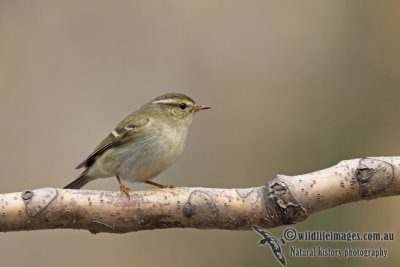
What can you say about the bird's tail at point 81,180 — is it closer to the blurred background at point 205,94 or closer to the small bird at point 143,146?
the small bird at point 143,146

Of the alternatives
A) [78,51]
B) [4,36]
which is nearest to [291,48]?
[78,51]

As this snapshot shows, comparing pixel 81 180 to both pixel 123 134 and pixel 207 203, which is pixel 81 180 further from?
pixel 207 203

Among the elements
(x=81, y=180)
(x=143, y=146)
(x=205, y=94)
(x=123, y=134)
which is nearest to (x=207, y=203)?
(x=143, y=146)

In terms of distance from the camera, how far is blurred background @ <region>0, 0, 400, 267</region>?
6.64 meters

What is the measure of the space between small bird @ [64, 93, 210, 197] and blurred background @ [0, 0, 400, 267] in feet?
6.75

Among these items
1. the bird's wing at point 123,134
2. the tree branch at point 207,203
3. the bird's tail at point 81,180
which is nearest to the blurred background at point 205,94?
the bird's tail at point 81,180

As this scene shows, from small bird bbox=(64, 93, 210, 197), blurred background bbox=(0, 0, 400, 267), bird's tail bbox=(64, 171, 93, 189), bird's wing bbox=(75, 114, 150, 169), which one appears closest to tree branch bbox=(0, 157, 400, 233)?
small bird bbox=(64, 93, 210, 197)

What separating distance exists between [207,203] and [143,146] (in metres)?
0.97

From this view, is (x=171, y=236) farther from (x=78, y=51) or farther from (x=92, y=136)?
(x=78, y=51)

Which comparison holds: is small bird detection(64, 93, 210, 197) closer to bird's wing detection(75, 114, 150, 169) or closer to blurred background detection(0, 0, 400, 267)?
bird's wing detection(75, 114, 150, 169)

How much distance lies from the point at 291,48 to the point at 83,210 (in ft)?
16.9

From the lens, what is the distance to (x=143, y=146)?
163 inches

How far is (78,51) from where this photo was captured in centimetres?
739

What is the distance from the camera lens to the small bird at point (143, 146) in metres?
4.12
